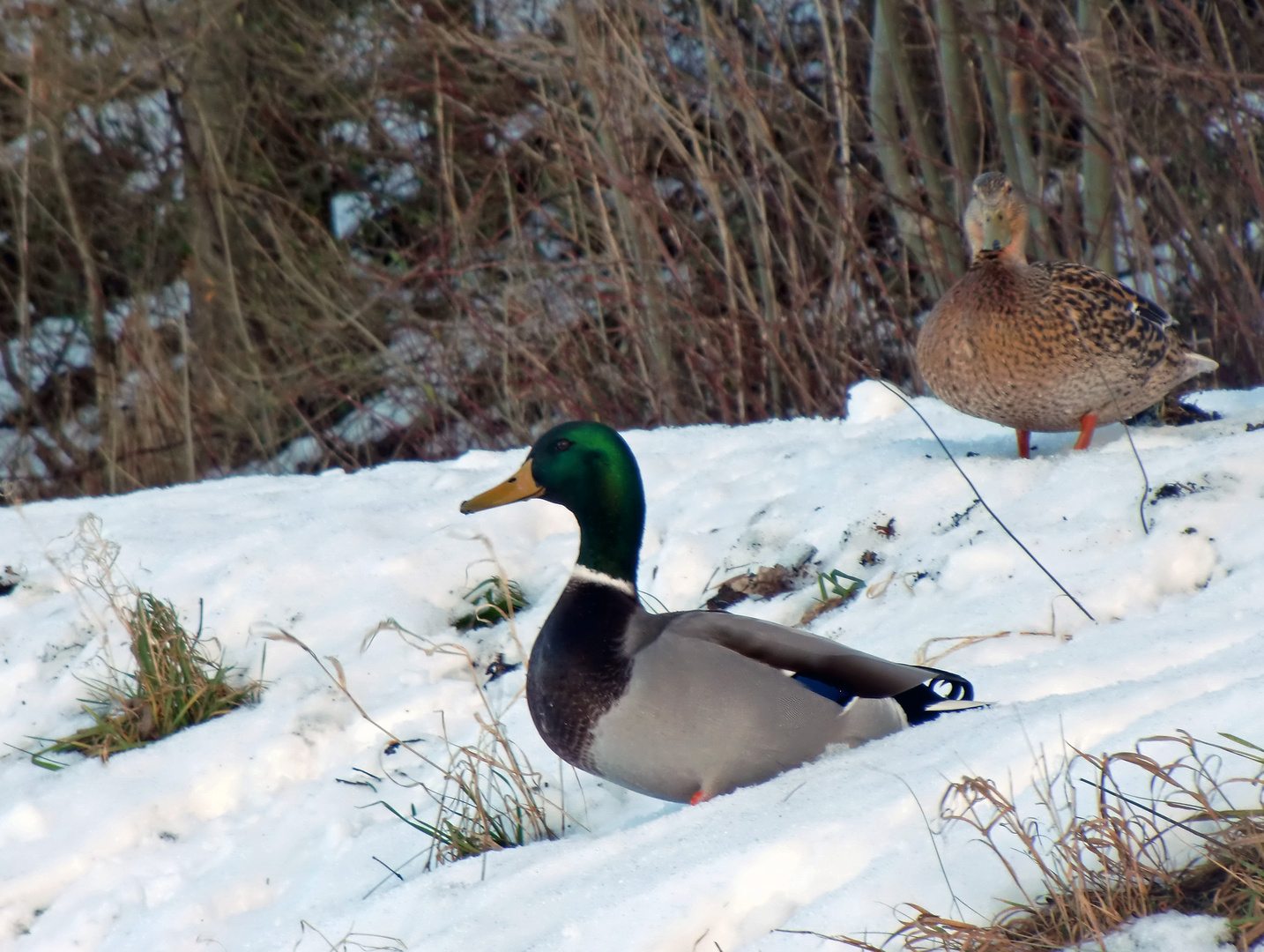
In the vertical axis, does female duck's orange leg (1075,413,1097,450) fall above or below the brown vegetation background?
below

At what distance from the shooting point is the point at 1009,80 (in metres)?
5.82

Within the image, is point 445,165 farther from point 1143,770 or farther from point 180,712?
point 1143,770

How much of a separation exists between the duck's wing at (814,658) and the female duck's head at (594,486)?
10.7 inches

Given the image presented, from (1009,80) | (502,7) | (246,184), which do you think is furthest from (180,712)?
(246,184)

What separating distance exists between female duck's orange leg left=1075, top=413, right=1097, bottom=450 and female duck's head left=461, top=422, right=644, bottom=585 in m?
1.47

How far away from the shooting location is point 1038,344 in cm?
359

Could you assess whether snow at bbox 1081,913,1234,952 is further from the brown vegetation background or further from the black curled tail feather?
the brown vegetation background

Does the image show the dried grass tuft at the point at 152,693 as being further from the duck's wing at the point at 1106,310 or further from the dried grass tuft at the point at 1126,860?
the duck's wing at the point at 1106,310

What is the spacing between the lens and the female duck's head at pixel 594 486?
2906 mm

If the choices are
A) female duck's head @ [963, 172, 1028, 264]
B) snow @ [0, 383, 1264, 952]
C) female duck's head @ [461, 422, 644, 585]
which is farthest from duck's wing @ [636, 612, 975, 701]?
female duck's head @ [963, 172, 1028, 264]

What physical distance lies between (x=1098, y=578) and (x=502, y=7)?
510 cm

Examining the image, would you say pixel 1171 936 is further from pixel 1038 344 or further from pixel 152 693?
pixel 152 693

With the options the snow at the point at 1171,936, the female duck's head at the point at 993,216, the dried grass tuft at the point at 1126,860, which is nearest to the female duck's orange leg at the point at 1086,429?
the female duck's head at the point at 993,216

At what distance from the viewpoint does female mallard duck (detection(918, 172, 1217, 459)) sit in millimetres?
3598
